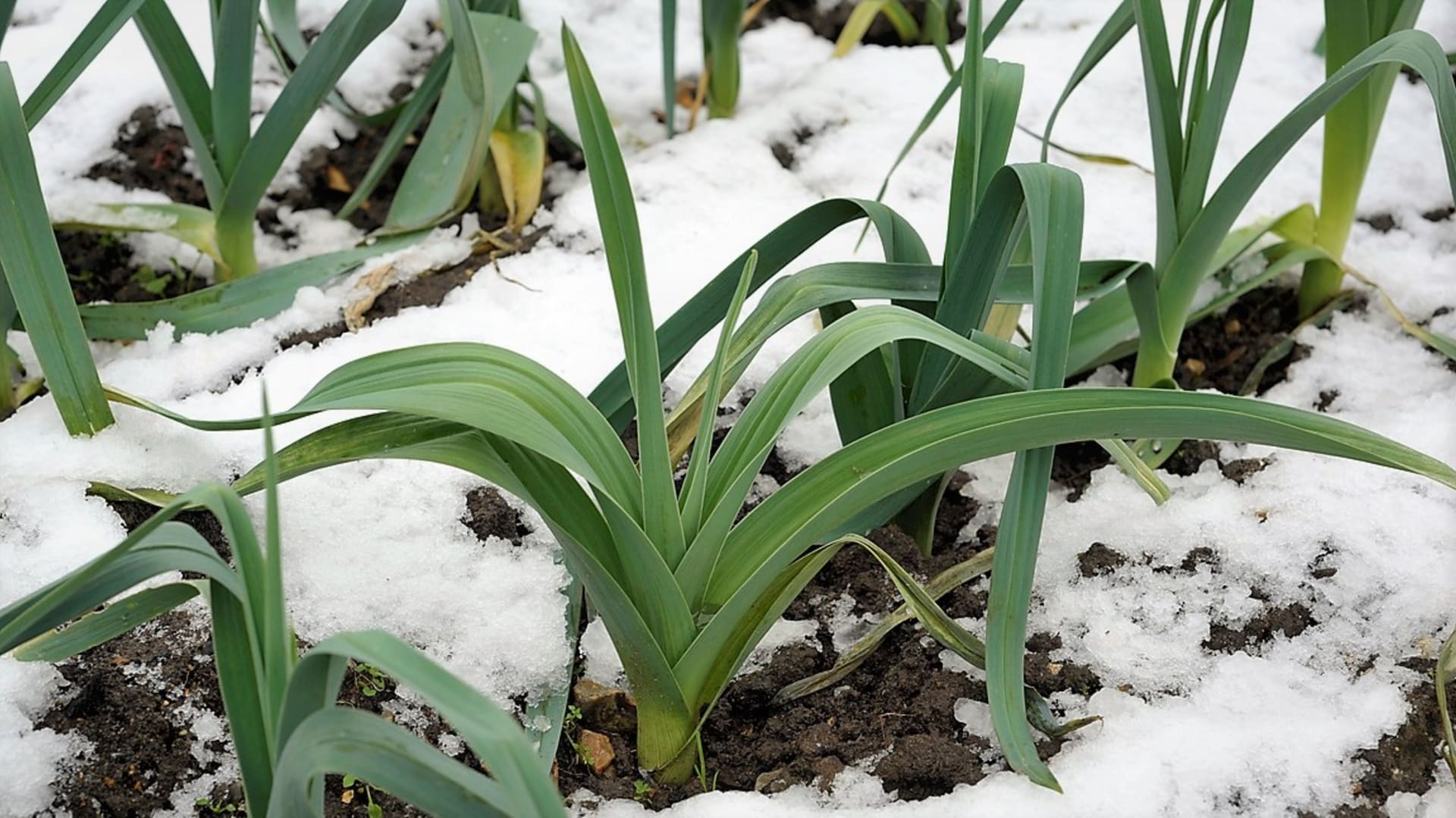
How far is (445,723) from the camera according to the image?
3.29 ft

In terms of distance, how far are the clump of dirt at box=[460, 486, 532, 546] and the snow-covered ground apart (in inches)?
0.7

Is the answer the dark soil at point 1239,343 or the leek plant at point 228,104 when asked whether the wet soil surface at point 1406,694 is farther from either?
the leek plant at point 228,104

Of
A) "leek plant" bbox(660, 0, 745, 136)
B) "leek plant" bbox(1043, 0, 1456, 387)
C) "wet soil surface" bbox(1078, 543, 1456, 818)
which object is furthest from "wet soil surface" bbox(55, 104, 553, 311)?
"wet soil surface" bbox(1078, 543, 1456, 818)

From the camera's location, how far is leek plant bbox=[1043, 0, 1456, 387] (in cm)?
100

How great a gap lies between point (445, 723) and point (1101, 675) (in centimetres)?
54

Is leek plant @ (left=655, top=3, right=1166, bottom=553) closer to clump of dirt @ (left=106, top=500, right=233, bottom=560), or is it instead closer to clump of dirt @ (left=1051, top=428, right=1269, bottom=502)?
clump of dirt @ (left=1051, top=428, right=1269, bottom=502)

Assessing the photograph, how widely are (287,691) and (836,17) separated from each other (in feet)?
5.46

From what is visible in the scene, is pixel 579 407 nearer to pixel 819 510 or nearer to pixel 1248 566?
pixel 819 510

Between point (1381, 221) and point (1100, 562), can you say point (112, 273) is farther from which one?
point (1381, 221)

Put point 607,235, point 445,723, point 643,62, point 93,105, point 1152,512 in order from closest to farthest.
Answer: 1. point 607,235
2. point 445,723
3. point 1152,512
4. point 93,105
5. point 643,62

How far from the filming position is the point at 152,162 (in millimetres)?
1642

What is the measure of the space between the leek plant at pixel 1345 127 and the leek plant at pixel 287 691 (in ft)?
3.47

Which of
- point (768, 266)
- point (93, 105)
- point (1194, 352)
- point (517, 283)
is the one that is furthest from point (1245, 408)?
point (93, 105)

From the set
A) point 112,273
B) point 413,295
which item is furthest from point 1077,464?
point 112,273
